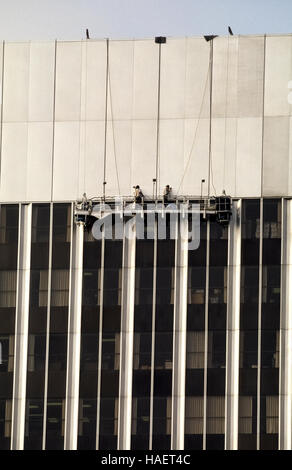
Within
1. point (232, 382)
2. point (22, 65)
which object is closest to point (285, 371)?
point (232, 382)

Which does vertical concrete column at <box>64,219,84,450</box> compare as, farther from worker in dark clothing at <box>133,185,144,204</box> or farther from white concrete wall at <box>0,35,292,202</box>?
worker in dark clothing at <box>133,185,144,204</box>

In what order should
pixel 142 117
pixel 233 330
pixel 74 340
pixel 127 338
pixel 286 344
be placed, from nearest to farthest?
pixel 286 344
pixel 233 330
pixel 127 338
pixel 74 340
pixel 142 117

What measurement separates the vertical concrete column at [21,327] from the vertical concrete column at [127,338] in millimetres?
7756

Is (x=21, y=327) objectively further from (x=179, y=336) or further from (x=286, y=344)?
(x=286, y=344)

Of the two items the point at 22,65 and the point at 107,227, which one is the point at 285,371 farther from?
the point at 22,65

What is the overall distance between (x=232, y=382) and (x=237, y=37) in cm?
2726

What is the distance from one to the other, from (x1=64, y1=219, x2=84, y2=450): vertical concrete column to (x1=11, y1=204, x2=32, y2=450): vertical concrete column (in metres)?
3.53

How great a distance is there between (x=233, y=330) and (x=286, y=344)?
4.26 meters

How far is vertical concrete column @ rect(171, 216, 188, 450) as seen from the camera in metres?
187

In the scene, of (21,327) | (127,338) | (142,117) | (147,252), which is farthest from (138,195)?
(21,327)

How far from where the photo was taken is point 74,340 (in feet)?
622

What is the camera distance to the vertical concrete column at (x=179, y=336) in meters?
187

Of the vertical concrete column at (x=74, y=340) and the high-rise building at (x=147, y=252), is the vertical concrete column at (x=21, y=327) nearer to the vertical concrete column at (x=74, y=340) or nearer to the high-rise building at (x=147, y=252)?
the high-rise building at (x=147, y=252)
